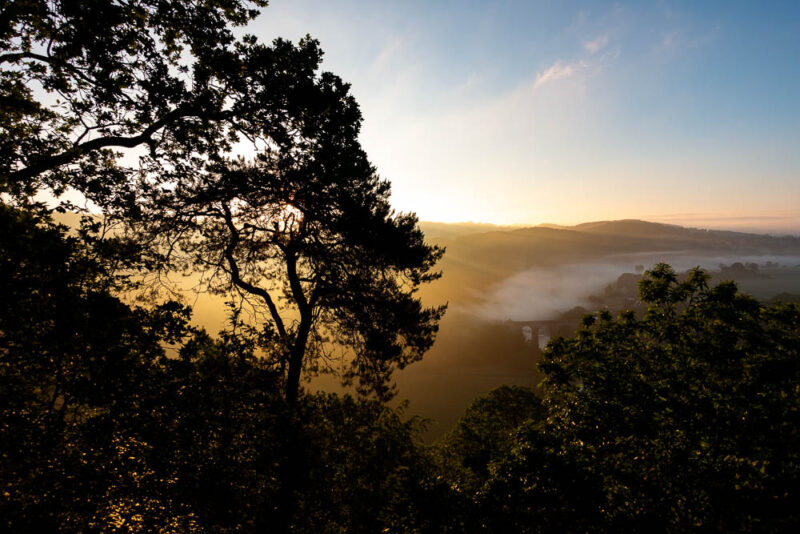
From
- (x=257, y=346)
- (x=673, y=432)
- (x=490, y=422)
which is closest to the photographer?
(x=673, y=432)

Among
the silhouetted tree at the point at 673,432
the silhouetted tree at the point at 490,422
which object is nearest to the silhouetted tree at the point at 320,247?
the silhouetted tree at the point at 673,432

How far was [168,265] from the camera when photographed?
918 centimetres

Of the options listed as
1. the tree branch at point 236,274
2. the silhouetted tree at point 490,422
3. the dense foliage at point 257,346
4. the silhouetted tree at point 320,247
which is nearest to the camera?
the dense foliage at point 257,346

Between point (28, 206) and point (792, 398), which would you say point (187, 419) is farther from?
point (792, 398)

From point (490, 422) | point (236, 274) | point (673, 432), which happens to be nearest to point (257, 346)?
point (236, 274)

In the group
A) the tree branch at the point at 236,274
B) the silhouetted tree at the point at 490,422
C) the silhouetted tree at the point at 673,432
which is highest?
the tree branch at the point at 236,274

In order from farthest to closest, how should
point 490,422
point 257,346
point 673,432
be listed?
point 490,422 → point 257,346 → point 673,432

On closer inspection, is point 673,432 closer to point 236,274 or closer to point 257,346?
point 257,346

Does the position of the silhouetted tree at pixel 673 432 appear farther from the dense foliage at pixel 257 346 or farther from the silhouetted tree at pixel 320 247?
the silhouetted tree at pixel 320 247

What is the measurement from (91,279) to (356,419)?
42.4 ft

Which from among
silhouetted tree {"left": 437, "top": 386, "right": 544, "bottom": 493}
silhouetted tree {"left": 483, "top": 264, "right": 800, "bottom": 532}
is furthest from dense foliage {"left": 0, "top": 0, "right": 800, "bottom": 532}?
silhouetted tree {"left": 437, "top": 386, "right": 544, "bottom": 493}

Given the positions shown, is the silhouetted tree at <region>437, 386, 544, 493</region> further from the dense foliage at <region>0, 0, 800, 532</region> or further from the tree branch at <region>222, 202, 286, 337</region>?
the tree branch at <region>222, 202, 286, 337</region>

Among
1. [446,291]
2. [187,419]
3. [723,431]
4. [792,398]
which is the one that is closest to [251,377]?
[187,419]

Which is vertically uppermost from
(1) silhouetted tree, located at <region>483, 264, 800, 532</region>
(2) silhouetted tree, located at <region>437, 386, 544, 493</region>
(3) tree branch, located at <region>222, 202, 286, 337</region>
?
(3) tree branch, located at <region>222, 202, 286, 337</region>
